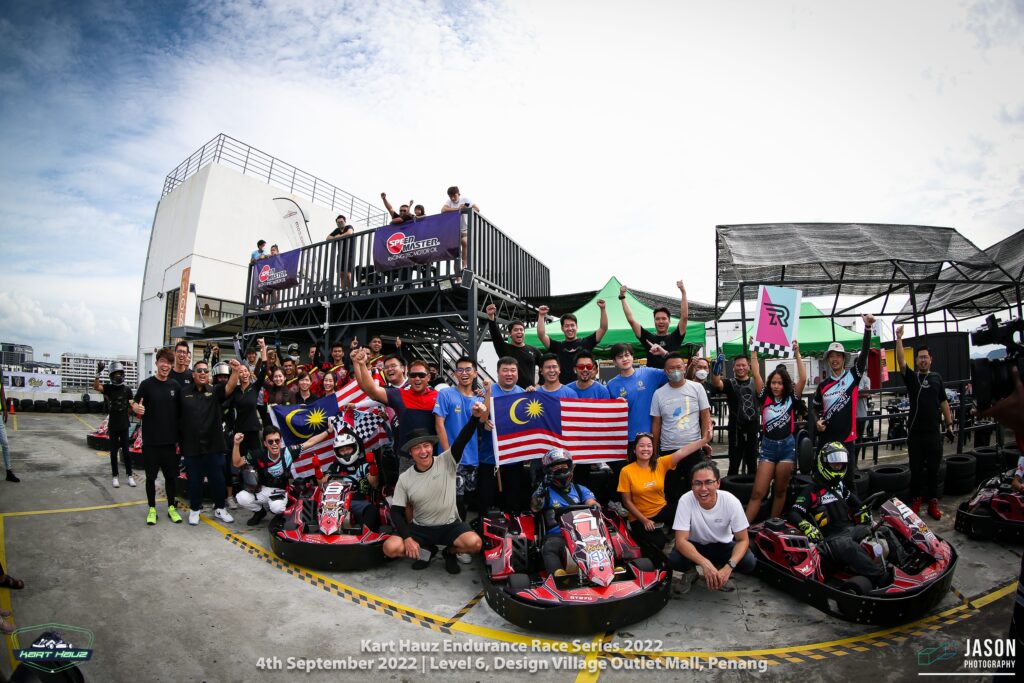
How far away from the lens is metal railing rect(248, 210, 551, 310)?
35.8 ft

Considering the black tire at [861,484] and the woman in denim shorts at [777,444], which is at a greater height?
the woman in denim shorts at [777,444]

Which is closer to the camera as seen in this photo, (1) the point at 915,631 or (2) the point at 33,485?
(1) the point at 915,631

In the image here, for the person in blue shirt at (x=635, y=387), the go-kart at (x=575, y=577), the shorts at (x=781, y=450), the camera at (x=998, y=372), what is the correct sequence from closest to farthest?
the camera at (x=998, y=372)
the go-kart at (x=575, y=577)
the shorts at (x=781, y=450)
the person in blue shirt at (x=635, y=387)

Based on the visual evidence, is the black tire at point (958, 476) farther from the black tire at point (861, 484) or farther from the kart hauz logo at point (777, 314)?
the kart hauz logo at point (777, 314)

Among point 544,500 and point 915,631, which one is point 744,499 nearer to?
point 915,631

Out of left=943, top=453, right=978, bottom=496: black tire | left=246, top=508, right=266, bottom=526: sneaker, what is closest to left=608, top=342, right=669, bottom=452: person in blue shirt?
left=943, top=453, right=978, bottom=496: black tire

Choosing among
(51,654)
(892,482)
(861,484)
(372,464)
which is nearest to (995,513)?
(892,482)

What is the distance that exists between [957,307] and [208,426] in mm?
14737

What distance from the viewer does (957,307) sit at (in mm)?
10922

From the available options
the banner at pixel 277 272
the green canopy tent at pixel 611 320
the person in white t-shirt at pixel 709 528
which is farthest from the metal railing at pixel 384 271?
the person in white t-shirt at pixel 709 528

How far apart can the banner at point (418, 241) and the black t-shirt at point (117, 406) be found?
5.51 meters

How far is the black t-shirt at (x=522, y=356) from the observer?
6204 mm

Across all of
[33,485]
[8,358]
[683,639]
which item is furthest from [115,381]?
[8,358]

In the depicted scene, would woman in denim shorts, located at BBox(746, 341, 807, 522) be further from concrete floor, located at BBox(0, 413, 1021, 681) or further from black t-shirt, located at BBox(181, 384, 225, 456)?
black t-shirt, located at BBox(181, 384, 225, 456)
